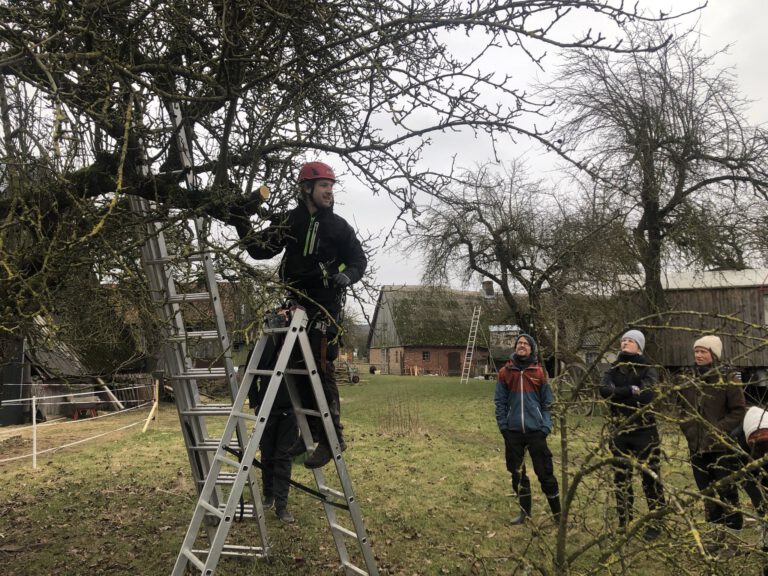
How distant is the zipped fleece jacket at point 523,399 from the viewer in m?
5.23

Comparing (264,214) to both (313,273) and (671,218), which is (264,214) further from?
(671,218)

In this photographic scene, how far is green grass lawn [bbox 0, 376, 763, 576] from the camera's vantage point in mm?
2047

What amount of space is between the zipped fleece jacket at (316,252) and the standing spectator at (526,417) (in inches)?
91.5

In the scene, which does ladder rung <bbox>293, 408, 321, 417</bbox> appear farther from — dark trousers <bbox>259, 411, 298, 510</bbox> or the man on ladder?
dark trousers <bbox>259, 411, 298, 510</bbox>

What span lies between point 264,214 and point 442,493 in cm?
444

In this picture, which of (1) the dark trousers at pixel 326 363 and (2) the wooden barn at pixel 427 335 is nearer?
(1) the dark trousers at pixel 326 363

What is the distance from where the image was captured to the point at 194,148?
424cm

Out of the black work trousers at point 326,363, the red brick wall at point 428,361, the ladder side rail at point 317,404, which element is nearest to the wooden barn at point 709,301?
the ladder side rail at point 317,404

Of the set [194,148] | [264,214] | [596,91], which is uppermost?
[596,91]

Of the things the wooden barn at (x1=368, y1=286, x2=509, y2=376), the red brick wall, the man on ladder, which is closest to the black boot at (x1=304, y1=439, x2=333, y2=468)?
the man on ladder

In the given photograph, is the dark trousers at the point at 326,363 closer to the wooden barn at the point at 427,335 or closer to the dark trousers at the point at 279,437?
the dark trousers at the point at 279,437

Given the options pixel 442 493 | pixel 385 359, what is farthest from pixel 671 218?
pixel 385 359

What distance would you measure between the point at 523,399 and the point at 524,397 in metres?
0.02

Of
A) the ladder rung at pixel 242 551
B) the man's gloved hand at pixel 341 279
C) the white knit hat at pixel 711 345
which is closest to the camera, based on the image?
the man's gloved hand at pixel 341 279
